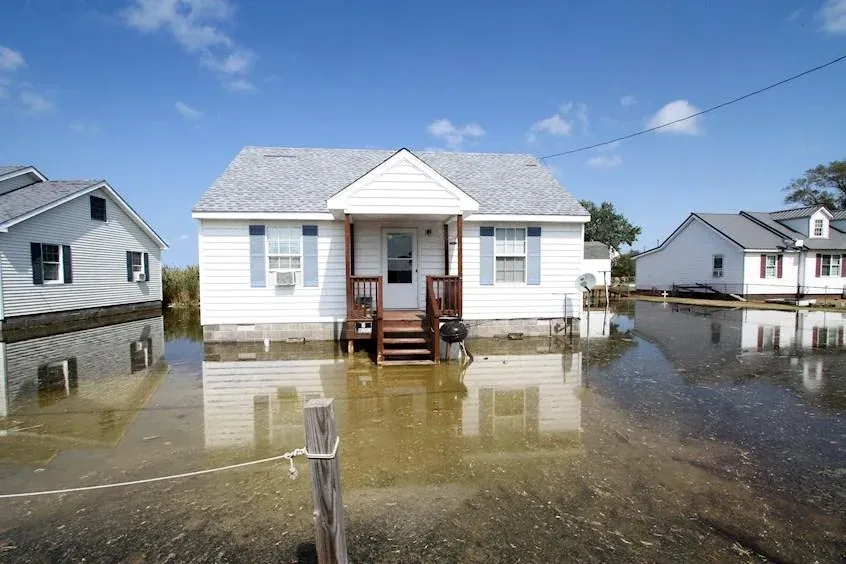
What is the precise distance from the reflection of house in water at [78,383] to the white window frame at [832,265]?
111 ft

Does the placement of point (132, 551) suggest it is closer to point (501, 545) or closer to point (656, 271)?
point (501, 545)

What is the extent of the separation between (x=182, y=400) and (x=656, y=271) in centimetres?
3265

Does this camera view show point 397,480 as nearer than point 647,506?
No

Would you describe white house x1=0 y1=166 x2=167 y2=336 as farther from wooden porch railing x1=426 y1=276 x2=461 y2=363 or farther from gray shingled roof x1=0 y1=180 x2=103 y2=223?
wooden porch railing x1=426 y1=276 x2=461 y2=363

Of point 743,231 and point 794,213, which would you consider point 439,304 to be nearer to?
point 743,231

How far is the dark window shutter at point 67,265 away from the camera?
49.2ft

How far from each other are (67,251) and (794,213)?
38.6 metres

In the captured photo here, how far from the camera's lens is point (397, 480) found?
3729 mm

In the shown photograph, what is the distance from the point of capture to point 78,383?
→ 714 centimetres

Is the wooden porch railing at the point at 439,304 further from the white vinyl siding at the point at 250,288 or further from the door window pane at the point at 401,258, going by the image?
the white vinyl siding at the point at 250,288

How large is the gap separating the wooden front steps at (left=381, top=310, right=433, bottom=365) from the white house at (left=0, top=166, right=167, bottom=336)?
1276 centimetres

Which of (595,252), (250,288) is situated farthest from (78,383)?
(595,252)

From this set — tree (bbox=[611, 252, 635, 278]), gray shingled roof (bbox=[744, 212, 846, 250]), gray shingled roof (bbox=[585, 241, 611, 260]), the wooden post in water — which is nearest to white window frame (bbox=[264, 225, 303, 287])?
the wooden post in water

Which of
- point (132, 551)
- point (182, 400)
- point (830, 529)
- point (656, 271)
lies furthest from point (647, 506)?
point (656, 271)
